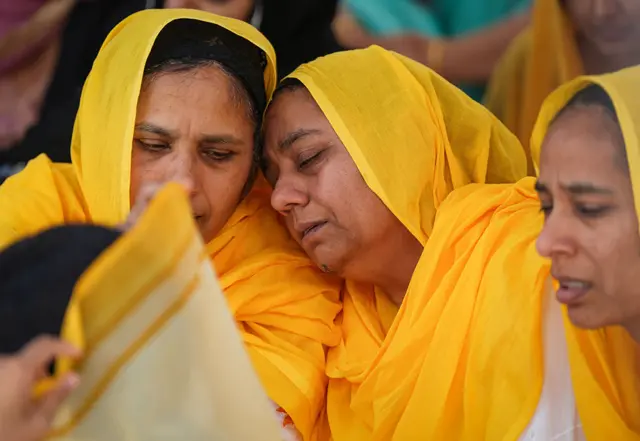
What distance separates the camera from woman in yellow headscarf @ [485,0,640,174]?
1.37m

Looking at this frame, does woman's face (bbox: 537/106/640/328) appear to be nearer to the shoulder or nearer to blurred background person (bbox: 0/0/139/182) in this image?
the shoulder

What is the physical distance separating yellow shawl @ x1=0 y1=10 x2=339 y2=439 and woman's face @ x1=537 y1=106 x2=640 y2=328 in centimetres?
40

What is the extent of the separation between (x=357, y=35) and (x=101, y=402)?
1.55 meters

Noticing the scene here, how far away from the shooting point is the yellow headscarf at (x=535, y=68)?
5.25 feet

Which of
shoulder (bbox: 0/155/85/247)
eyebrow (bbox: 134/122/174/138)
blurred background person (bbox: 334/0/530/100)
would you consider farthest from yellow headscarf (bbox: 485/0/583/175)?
shoulder (bbox: 0/155/85/247)

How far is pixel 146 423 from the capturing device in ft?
2.64

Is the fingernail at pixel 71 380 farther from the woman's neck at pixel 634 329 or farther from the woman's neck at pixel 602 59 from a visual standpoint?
the woman's neck at pixel 602 59

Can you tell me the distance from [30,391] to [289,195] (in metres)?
0.62

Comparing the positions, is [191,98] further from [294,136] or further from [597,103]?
[597,103]

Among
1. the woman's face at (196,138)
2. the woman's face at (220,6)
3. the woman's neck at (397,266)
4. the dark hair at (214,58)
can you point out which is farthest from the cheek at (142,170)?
the woman's face at (220,6)

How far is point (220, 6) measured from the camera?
64.2 inches

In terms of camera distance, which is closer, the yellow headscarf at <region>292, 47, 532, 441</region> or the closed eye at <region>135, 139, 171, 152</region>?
the yellow headscarf at <region>292, 47, 532, 441</region>

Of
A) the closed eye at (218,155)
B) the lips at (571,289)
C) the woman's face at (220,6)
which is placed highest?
the woman's face at (220,6)

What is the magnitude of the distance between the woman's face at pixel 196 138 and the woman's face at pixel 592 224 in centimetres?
48
